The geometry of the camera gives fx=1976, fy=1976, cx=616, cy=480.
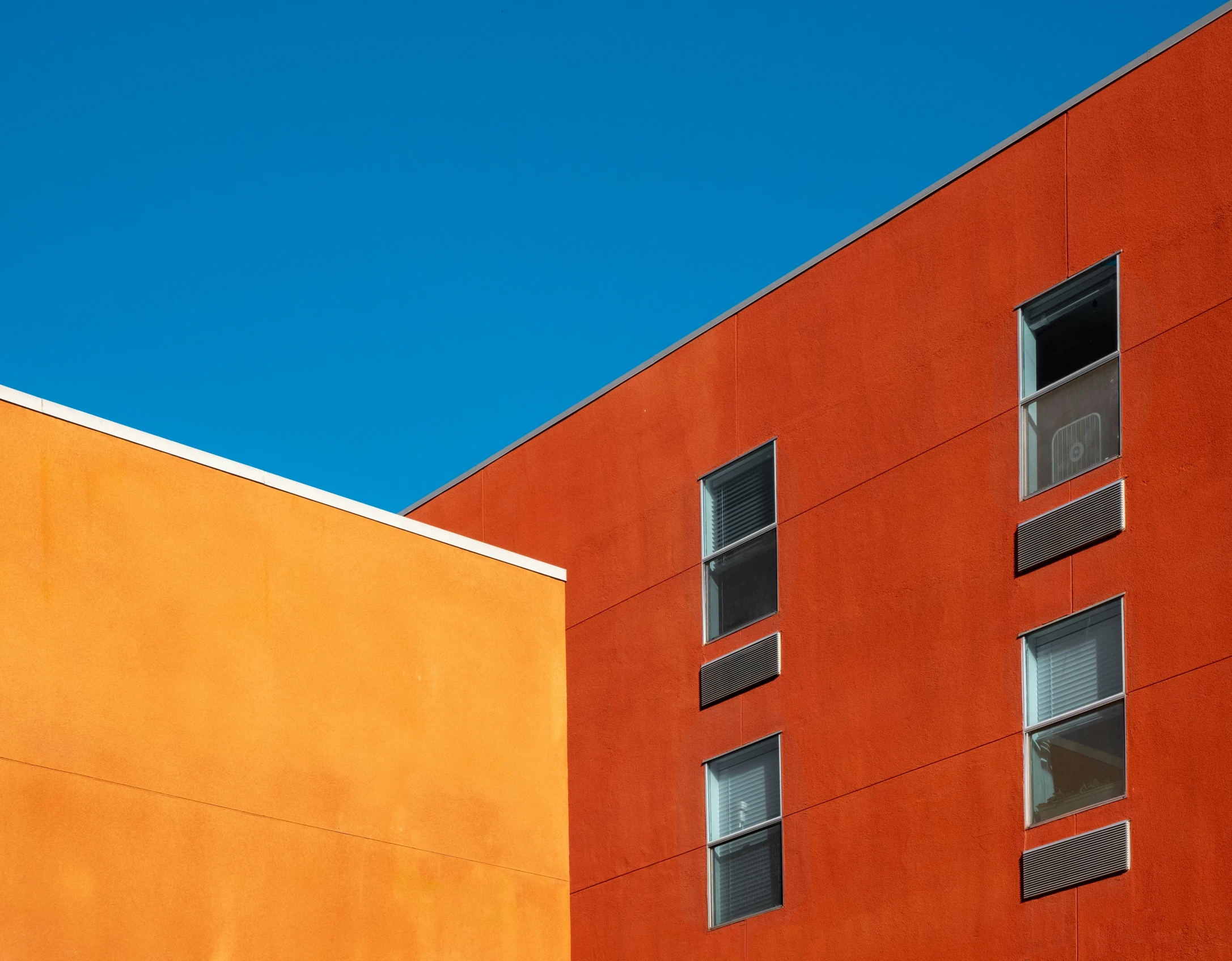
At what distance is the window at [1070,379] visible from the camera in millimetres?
16891

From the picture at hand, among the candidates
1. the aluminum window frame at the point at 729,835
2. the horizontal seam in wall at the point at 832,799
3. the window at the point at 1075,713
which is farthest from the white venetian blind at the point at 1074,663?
the aluminum window frame at the point at 729,835

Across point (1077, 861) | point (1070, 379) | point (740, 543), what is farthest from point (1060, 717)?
point (740, 543)

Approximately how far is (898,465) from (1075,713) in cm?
324

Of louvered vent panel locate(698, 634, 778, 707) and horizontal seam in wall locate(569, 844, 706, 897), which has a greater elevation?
louvered vent panel locate(698, 634, 778, 707)

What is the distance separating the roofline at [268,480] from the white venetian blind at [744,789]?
3.05 m

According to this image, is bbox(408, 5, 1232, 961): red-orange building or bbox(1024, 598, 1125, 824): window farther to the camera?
bbox(1024, 598, 1125, 824): window

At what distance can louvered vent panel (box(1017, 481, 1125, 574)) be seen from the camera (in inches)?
649

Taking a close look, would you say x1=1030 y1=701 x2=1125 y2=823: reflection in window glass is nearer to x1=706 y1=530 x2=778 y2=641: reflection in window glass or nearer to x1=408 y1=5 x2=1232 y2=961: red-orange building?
x1=408 y1=5 x2=1232 y2=961: red-orange building

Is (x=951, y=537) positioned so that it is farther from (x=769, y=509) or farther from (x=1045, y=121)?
(x=1045, y=121)

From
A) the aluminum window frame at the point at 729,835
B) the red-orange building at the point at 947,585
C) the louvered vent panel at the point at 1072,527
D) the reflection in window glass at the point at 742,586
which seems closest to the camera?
the red-orange building at the point at 947,585

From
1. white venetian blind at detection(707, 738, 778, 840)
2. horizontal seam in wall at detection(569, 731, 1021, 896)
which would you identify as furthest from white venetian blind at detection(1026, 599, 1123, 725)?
white venetian blind at detection(707, 738, 778, 840)

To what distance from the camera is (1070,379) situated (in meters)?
17.2

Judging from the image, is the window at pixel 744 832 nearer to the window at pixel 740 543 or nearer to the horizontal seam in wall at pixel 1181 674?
the window at pixel 740 543

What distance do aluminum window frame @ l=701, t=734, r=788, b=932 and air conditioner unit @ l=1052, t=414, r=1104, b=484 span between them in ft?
12.8
